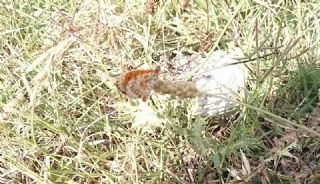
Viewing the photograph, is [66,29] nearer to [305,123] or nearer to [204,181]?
[204,181]

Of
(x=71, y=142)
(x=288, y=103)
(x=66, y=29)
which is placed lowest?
(x=71, y=142)

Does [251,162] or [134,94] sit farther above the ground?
[134,94]

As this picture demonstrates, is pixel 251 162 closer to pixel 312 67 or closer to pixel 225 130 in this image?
pixel 225 130

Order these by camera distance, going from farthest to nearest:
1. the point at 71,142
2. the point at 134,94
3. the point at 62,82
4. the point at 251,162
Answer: the point at 62,82, the point at 71,142, the point at 251,162, the point at 134,94

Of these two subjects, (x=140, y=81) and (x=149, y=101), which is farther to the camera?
(x=149, y=101)

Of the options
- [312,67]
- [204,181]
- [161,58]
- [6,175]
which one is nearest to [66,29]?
[161,58]

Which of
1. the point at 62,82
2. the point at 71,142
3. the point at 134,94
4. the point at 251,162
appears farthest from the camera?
the point at 62,82

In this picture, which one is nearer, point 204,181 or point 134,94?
point 134,94
